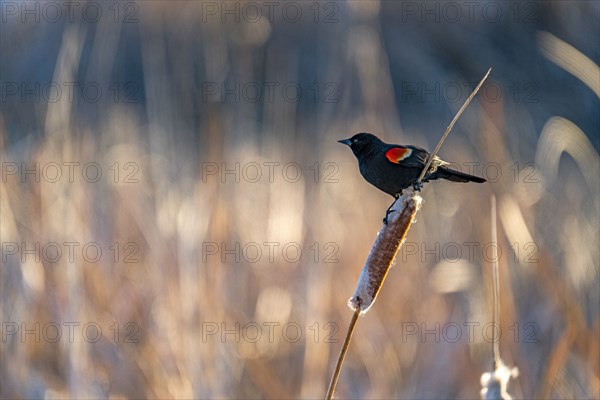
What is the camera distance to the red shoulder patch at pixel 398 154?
1895 millimetres

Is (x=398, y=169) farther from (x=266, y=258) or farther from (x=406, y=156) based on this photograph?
(x=266, y=258)

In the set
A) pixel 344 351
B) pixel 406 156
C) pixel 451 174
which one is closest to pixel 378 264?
pixel 344 351

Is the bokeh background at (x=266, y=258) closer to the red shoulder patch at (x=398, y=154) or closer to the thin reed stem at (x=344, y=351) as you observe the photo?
the red shoulder patch at (x=398, y=154)

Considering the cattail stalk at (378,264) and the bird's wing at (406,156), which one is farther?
the bird's wing at (406,156)

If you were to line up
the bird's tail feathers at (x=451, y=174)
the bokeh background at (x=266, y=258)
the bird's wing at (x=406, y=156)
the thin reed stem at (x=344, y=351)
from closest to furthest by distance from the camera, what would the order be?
1. the thin reed stem at (x=344, y=351)
2. the bird's tail feathers at (x=451, y=174)
3. the bird's wing at (x=406, y=156)
4. the bokeh background at (x=266, y=258)

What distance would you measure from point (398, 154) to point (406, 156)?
0.07ft

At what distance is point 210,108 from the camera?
2.81m

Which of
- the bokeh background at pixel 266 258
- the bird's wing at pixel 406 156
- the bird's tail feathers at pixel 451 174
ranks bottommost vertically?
the bokeh background at pixel 266 258

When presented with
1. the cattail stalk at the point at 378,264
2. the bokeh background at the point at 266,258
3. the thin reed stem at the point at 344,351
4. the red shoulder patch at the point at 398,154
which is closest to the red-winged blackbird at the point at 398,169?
the red shoulder patch at the point at 398,154

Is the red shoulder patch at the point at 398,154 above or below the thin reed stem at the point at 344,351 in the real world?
above

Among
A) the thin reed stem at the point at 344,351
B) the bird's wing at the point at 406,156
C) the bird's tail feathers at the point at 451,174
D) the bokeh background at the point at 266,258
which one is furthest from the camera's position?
the bokeh background at the point at 266,258

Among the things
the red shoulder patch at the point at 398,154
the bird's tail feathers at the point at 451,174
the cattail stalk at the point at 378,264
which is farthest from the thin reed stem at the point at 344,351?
the red shoulder patch at the point at 398,154

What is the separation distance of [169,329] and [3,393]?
0.58m

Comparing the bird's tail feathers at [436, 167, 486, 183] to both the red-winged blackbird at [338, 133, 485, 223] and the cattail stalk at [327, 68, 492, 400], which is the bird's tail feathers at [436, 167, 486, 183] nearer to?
the red-winged blackbird at [338, 133, 485, 223]
